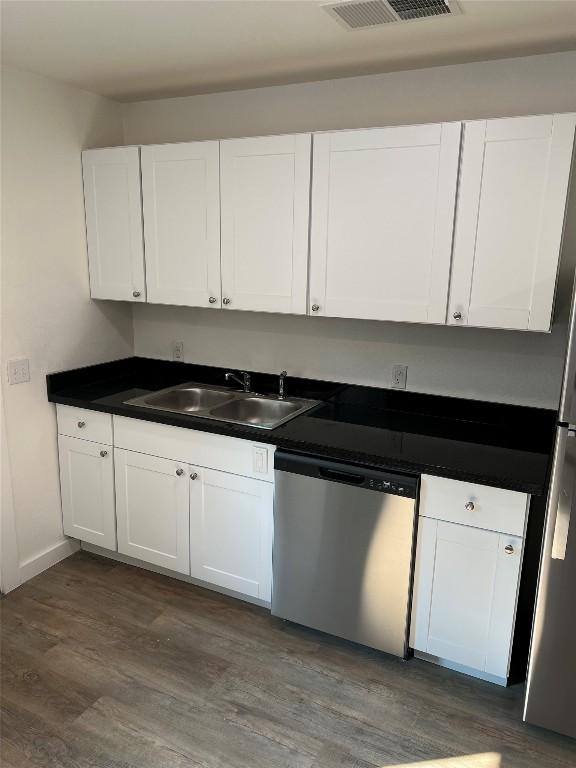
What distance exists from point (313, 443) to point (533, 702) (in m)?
1.17

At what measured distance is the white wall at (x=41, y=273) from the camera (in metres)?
2.57

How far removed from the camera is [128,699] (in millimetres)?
2082

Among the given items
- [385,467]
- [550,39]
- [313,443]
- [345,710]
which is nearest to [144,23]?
[550,39]

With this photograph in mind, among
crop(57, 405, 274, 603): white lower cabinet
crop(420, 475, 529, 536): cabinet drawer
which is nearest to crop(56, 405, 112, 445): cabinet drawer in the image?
crop(57, 405, 274, 603): white lower cabinet

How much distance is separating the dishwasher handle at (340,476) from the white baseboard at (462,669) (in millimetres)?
777

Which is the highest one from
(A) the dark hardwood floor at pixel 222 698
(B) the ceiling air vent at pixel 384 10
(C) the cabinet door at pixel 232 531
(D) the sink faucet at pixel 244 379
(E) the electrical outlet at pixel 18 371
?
(B) the ceiling air vent at pixel 384 10

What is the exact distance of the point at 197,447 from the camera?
2.53 m

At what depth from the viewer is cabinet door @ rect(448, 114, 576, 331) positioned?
6.52ft

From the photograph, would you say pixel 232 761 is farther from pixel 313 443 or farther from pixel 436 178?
pixel 436 178

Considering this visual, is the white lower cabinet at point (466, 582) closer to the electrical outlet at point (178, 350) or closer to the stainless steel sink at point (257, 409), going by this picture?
the stainless steel sink at point (257, 409)

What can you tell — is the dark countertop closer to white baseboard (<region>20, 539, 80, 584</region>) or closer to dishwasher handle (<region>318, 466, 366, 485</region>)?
dishwasher handle (<region>318, 466, 366, 485</region>)

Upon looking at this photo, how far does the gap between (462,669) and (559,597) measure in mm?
642

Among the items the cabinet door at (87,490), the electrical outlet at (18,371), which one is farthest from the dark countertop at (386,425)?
the cabinet door at (87,490)

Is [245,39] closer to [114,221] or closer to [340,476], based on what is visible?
[114,221]
